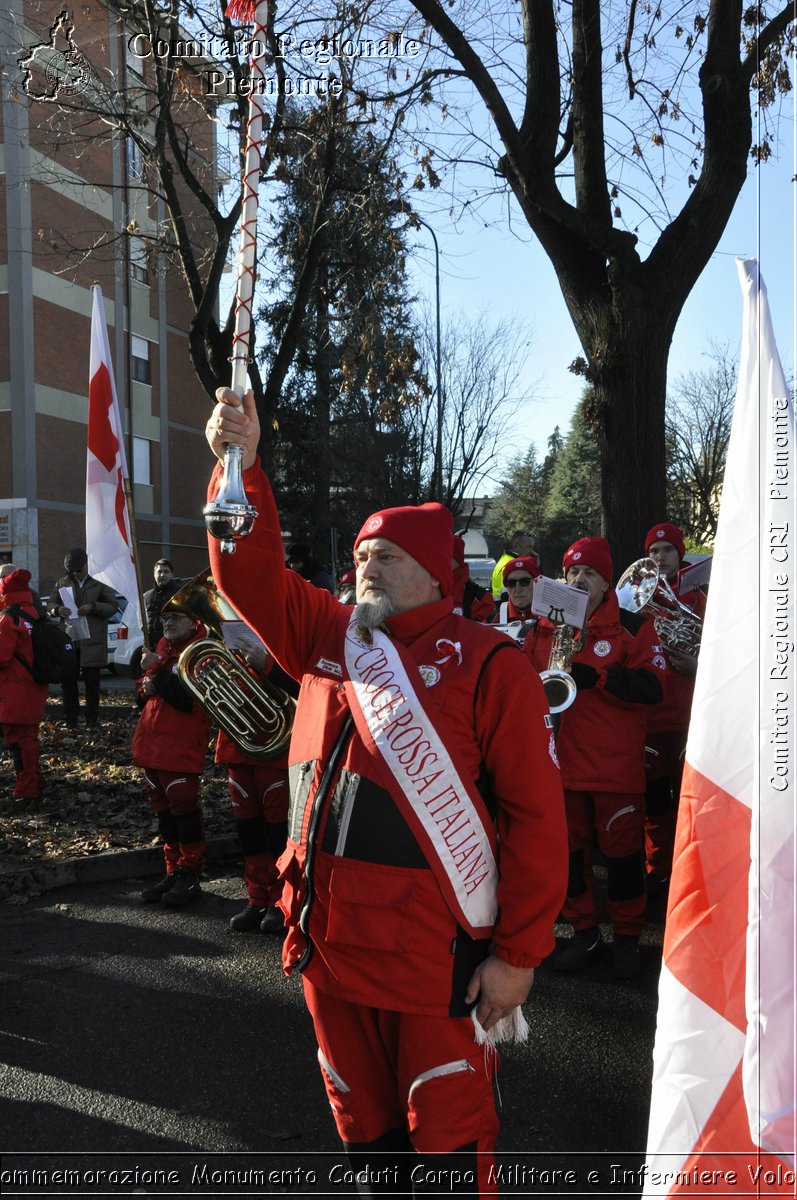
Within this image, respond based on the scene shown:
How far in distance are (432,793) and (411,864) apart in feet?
0.57

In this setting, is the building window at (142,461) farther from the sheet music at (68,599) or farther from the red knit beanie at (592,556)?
the red knit beanie at (592,556)

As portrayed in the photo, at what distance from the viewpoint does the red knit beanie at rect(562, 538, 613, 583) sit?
487cm

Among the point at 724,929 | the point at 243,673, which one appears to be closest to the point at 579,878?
the point at 243,673

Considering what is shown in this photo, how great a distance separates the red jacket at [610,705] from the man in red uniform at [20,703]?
15.5 ft

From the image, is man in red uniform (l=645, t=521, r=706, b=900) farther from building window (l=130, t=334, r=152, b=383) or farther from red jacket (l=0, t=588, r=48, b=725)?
building window (l=130, t=334, r=152, b=383)

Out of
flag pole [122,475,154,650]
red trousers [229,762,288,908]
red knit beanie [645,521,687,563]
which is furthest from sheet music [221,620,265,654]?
red knit beanie [645,521,687,563]

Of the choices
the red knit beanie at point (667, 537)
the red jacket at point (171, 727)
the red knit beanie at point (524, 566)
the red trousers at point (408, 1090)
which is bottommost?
the red trousers at point (408, 1090)

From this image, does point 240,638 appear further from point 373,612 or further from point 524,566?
point 524,566

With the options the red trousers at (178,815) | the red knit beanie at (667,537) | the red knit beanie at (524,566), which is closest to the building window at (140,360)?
the red knit beanie at (524,566)

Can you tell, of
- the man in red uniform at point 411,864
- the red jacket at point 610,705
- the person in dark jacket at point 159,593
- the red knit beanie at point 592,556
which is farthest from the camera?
the person in dark jacket at point 159,593

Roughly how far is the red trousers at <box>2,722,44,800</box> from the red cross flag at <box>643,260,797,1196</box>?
6858 millimetres

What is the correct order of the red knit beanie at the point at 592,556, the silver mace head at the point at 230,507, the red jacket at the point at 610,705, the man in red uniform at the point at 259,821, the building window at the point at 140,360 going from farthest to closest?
the building window at the point at 140,360 < the man in red uniform at the point at 259,821 < the red knit beanie at the point at 592,556 < the red jacket at the point at 610,705 < the silver mace head at the point at 230,507

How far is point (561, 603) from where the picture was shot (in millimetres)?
4625

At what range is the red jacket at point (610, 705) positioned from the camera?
4.66m
